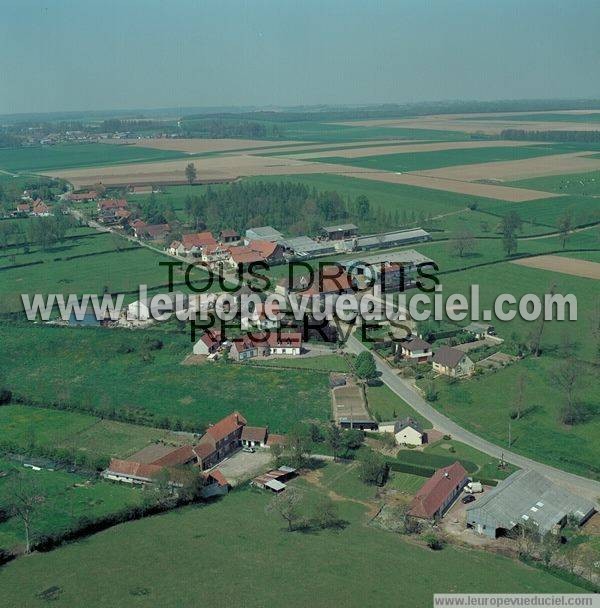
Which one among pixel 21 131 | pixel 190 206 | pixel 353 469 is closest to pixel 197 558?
pixel 353 469

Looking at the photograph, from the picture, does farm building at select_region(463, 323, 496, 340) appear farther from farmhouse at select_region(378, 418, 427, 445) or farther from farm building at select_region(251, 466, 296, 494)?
farm building at select_region(251, 466, 296, 494)

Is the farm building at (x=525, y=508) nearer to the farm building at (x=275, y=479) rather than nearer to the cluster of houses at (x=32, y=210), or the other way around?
the farm building at (x=275, y=479)

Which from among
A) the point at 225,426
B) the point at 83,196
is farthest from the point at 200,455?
the point at 83,196

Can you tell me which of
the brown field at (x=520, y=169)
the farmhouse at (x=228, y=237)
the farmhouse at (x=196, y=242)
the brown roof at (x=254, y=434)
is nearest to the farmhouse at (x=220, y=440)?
the brown roof at (x=254, y=434)

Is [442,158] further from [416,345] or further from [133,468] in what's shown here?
[133,468]

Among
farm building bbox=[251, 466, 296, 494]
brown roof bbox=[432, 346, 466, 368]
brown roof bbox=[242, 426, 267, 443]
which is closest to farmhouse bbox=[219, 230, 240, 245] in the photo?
brown roof bbox=[432, 346, 466, 368]

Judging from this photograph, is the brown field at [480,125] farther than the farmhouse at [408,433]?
Yes
